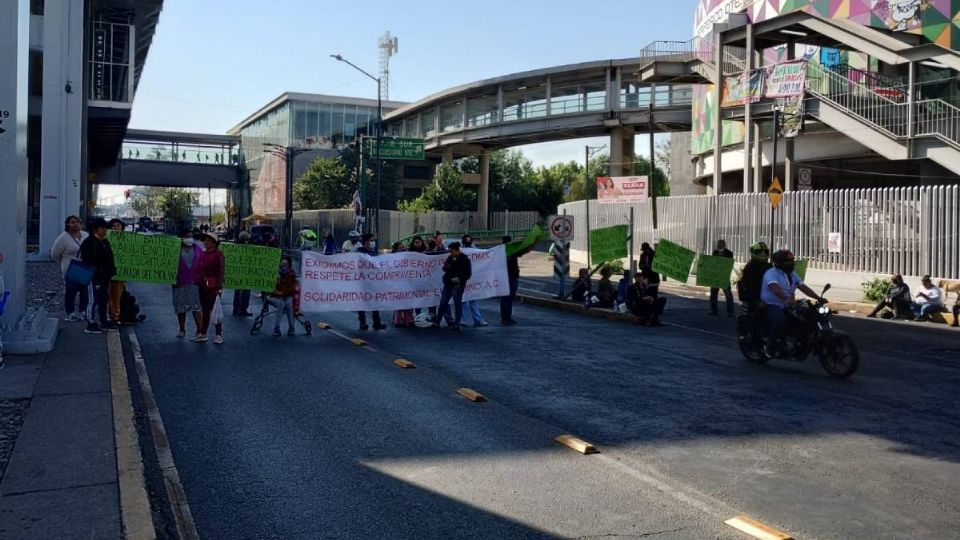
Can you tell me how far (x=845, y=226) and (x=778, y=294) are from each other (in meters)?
14.7

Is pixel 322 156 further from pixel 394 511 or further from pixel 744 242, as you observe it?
pixel 394 511

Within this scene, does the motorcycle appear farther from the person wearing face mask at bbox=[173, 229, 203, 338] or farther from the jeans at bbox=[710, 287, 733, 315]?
the person wearing face mask at bbox=[173, 229, 203, 338]

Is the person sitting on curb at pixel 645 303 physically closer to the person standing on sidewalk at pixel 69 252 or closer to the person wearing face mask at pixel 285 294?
the person wearing face mask at pixel 285 294

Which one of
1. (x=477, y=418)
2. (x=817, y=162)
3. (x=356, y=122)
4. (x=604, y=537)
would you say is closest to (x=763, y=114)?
(x=817, y=162)

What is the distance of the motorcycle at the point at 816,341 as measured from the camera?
1084 cm

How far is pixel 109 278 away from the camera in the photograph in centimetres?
1399

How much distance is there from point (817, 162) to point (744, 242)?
13848mm

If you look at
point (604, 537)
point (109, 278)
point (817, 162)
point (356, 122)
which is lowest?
point (604, 537)

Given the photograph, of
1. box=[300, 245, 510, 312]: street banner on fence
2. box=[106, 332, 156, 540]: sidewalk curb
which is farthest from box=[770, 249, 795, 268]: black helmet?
box=[106, 332, 156, 540]: sidewalk curb

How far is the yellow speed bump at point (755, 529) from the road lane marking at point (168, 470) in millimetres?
3201

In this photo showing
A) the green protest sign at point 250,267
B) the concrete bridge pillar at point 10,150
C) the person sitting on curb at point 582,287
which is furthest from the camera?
the person sitting on curb at point 582,287

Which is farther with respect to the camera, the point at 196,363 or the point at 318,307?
the point at 318,307

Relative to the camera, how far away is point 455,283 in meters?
16.2

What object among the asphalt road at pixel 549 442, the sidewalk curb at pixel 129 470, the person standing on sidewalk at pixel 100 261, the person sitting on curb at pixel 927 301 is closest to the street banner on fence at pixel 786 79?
the person sitting on curb at pixel 927 301
